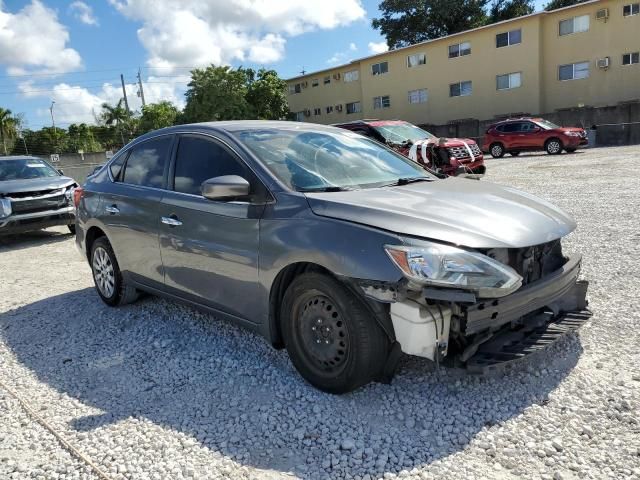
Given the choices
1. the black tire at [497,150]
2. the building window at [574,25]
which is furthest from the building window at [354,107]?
the black tire at [497,150]

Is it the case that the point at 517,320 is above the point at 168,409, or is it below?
above

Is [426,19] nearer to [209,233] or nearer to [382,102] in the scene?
[382,102]

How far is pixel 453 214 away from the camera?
300 centimetres

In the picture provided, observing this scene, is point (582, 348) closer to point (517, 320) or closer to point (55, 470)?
point (517, 320)

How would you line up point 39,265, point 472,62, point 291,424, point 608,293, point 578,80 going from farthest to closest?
point 472,62 < point 578,80 < point 39,265 < point 608,293 < point 291,424

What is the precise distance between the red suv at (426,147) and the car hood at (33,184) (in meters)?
6.43

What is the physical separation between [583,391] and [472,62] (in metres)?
33.5

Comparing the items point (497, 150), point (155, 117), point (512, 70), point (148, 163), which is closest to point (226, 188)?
point (148, 163)

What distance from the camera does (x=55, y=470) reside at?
266 cm

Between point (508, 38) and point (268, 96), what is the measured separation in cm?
2176

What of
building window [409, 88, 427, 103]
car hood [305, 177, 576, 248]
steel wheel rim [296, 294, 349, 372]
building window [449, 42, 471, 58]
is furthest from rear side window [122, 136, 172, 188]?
building window [409, 88, 427, 103]

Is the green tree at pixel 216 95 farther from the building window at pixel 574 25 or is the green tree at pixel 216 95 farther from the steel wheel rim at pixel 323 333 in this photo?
A: the steel wheel rim at pixel 323 333

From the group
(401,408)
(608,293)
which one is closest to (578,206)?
(608,293)

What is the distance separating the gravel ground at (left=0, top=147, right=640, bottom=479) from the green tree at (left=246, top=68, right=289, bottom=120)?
43535 millimetres
